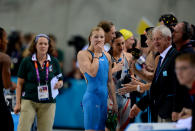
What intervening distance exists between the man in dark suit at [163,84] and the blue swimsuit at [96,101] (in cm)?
45

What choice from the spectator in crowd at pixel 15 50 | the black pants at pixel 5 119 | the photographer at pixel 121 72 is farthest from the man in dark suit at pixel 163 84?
the spectator in crowd at pixel 15 50

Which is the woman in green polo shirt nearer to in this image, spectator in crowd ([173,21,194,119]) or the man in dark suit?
the man in dark suit

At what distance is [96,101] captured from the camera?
4859mm

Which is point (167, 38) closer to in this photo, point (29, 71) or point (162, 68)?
point (162, 68)

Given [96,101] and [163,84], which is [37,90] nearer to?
[96,101]

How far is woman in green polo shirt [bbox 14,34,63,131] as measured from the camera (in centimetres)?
559

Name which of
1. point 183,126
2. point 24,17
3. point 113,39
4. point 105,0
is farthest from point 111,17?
point 183,126

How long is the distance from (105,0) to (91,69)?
676 centimetres

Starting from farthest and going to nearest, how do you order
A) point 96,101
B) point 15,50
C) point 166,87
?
point 15,50, point 96,101, point 166,87

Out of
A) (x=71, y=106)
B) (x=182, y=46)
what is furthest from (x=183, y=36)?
(x=71, y=106)

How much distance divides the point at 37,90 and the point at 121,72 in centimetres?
131

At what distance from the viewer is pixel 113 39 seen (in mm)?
5988

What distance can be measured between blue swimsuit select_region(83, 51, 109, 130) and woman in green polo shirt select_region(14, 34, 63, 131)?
1022 mm

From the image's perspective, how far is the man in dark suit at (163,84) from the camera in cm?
427
